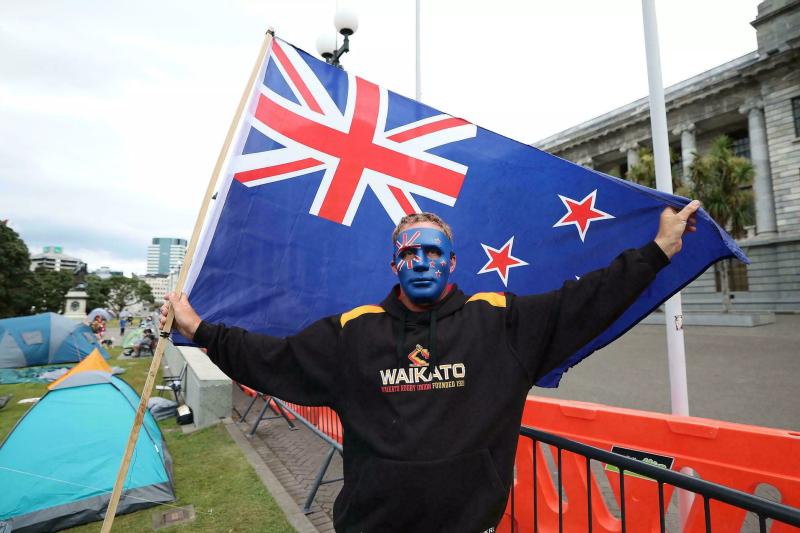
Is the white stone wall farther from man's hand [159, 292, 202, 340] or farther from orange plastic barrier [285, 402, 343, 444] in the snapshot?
man's hand [159, 292, 202, 340]

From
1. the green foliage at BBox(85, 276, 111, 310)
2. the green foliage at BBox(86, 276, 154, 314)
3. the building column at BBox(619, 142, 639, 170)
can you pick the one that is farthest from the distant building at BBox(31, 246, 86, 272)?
the building column at BBox(619, 142, 639, 170)

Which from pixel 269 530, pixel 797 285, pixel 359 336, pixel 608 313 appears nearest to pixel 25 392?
pixel 269 530

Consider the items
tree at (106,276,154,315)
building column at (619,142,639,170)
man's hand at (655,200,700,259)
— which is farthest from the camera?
tree at (106,276,154,315)

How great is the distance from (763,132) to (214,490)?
129 feet

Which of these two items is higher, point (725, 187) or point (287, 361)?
point (725, 187)

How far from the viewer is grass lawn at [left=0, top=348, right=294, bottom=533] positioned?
4.90 metres

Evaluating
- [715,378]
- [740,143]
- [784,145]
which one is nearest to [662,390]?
[715,378]

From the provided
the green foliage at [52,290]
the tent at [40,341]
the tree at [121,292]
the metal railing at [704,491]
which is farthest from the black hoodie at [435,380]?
the tree at [121,292]

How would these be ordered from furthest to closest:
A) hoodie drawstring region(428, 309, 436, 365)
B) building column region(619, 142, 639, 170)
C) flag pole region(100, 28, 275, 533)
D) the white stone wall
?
building column region(619, 142, 639, 170), the white stone wall, flag pole region(100, 28, 275, 533), hoodie drawstring region(428, 309, 436, 365)

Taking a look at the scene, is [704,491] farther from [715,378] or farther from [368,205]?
[715,378]

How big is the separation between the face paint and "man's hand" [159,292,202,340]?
116 cm

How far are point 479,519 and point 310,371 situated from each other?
0.97m

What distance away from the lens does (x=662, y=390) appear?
10164 mm

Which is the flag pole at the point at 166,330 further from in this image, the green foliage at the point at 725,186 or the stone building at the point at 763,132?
the stone building at the point at 763,132
